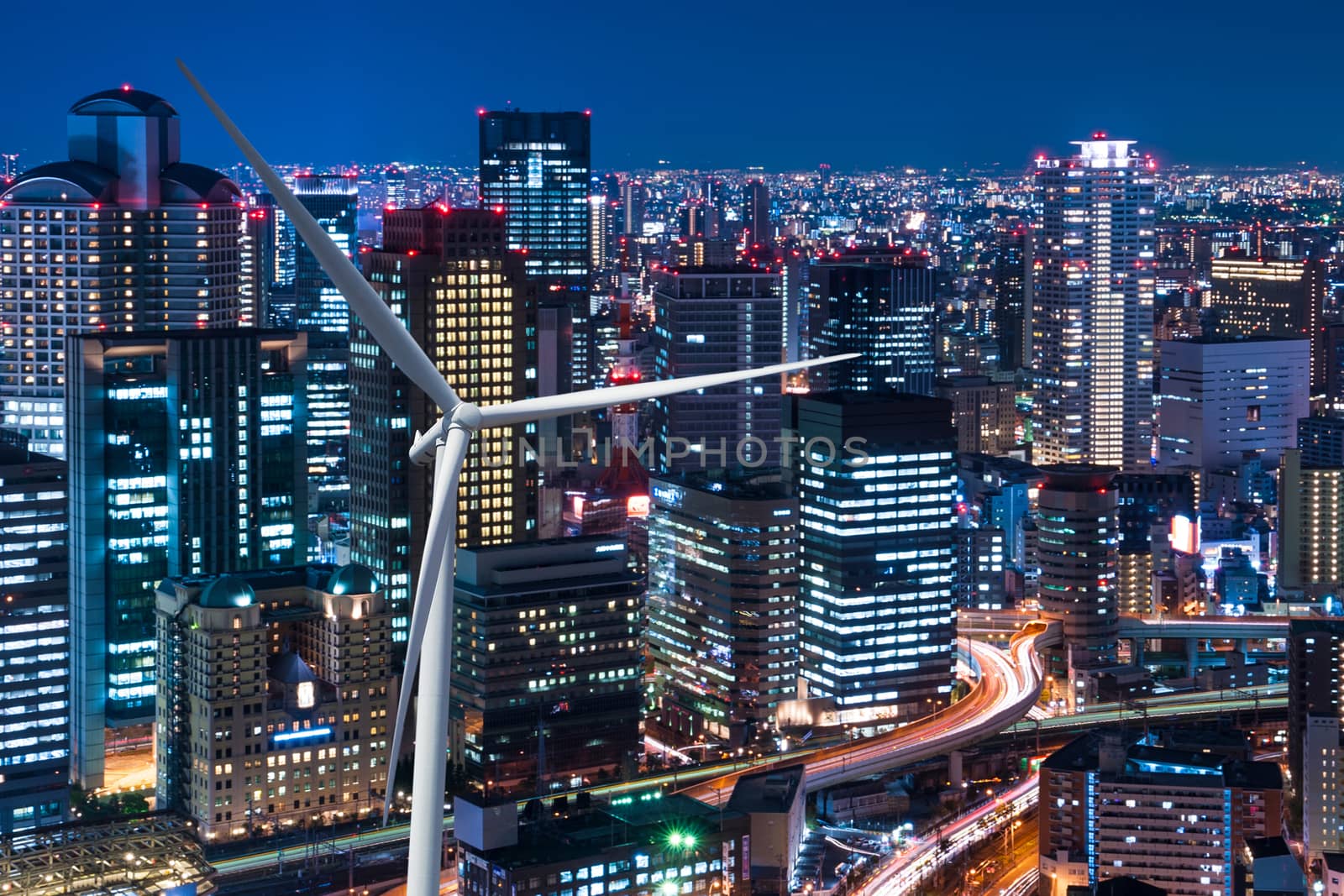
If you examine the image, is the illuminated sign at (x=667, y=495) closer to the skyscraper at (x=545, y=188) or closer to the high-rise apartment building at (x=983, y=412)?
the skyscraper at (x=545, y=188)

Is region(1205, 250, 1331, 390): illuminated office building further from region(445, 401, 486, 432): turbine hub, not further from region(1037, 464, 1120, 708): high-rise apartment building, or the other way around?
region(445, 401, 486, 432): turbine hub

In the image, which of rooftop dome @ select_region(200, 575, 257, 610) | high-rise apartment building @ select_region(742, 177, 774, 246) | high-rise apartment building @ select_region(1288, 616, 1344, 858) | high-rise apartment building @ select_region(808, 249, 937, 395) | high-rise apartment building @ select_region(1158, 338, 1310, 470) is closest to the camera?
high-rise apartment building @ select_region(1288, 616, 1344, 858)

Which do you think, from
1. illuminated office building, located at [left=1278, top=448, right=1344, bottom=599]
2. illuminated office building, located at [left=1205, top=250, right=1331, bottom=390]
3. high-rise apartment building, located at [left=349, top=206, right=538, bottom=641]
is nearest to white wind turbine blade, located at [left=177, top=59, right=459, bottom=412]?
high-rise apartment building, located at [left=349, top=206, right=538, bottom=641]

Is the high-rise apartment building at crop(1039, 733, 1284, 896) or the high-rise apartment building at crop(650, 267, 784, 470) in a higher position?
the high-rise apartment building at crop(650, 267, 784, 470)

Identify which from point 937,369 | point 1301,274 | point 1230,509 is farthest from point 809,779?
point 1301,274

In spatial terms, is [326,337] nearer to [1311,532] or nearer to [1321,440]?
[1311,532]

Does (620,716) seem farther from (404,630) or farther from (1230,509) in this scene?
(1230,509)

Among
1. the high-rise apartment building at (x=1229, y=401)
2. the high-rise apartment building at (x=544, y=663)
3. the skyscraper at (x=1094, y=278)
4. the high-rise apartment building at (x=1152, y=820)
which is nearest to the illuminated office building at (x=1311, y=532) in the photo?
the high-rise apartment building at (x=1229, y=401)

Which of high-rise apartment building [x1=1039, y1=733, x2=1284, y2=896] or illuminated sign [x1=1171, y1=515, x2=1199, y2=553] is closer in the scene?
high-rise apartment building [x1=1039, y1=733, x2=1284, y2=896]
